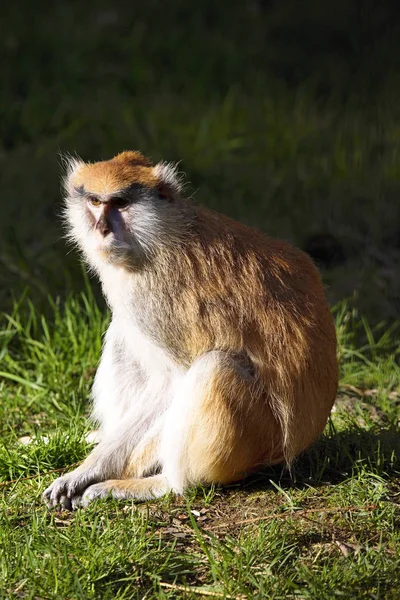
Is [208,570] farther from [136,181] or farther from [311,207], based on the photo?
[311,207]

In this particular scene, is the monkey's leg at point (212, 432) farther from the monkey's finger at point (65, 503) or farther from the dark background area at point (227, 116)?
the dark background area at point (227, 116)

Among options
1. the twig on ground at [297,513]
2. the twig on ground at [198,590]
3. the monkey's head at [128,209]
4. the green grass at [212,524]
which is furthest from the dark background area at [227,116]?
the twig on ground at [198,590]

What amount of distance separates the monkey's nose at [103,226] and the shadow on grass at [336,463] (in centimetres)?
119

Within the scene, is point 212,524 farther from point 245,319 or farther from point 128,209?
point 128,209

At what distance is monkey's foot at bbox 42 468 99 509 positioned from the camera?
384cm

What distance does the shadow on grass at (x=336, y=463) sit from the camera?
3998 mm

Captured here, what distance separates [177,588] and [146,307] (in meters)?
1.14

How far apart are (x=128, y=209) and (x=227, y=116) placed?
422 cm

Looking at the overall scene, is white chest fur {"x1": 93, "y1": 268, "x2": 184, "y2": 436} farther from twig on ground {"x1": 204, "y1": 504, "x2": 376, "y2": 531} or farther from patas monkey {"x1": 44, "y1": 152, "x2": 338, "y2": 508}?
twig on ground {"x1": 204, "y1": 504, "x2": 376, "y2": 531}

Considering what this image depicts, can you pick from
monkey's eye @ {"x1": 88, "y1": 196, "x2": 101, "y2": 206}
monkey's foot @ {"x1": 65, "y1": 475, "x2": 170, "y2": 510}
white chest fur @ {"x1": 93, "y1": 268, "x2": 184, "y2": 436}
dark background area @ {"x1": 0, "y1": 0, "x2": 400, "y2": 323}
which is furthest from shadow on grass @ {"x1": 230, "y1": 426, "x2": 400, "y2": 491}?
dark background area @ {"x1": 0, "y1": 0, "x2": 400, "y2": 323}

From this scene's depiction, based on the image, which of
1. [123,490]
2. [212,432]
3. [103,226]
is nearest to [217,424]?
[212,432]

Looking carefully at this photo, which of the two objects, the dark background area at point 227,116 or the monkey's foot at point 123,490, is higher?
the dark background area at point 227,116

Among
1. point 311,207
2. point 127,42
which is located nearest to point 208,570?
point 311,207

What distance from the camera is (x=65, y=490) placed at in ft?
12.7
